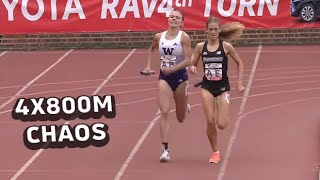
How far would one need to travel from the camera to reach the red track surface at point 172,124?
11.4 m

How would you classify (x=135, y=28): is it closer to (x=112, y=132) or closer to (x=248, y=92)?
(x=248, y=92)

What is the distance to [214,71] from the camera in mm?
11461

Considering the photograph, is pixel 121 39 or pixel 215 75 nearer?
pixel 215 75

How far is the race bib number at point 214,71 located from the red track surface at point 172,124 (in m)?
1.14

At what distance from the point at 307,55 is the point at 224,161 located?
8816 millimetres

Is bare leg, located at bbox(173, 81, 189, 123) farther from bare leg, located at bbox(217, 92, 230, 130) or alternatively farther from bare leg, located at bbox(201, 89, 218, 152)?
bare leg, located at bbox(217, 92, 230, 130)

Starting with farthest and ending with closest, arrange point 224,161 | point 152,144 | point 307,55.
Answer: point 307,55 → point 152,144 → point 224,161

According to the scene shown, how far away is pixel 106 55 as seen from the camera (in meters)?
20.8

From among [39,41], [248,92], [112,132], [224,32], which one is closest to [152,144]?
[112,132]

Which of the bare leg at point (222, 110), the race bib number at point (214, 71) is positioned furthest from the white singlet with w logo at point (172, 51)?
the bare leg at point (222, 110)

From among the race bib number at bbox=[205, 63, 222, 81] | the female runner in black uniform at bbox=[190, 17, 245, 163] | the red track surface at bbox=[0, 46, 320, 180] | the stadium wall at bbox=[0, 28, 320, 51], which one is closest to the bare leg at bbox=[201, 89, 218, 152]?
the female runner in black uniform at bbox=[190, 17, 245, 163]

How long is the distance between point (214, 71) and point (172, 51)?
0.68 metres

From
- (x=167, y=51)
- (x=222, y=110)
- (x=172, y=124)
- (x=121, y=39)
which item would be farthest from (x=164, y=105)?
(x=121, y=39)

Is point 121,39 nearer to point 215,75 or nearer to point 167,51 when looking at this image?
point 167,51
